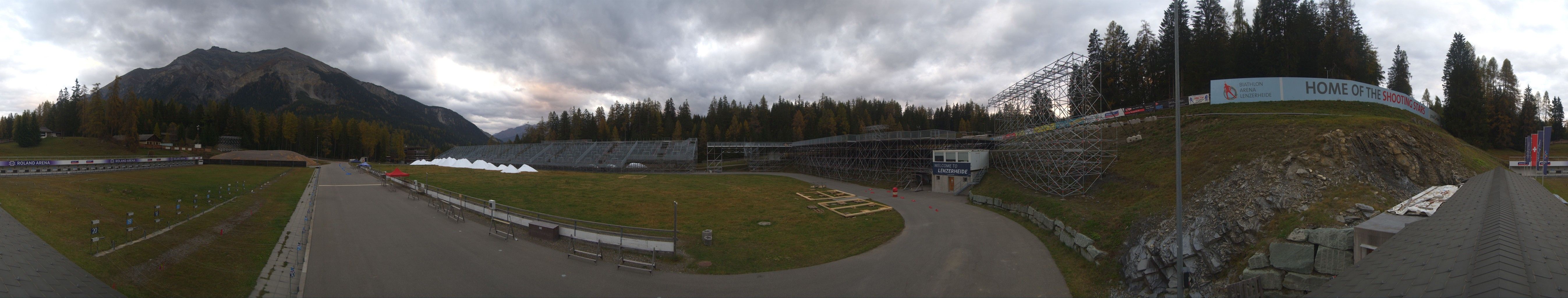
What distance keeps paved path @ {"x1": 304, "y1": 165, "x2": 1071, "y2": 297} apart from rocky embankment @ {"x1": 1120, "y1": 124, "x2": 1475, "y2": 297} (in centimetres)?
221

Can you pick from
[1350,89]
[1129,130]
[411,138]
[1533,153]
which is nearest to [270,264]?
[1129,130]

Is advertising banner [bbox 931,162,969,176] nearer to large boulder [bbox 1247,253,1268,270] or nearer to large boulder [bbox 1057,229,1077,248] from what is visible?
large boulder [bbox 1057,229,1077,248]

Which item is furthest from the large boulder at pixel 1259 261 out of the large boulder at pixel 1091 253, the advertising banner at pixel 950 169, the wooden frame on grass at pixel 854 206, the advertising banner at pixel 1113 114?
the advertising banner at pixel 1113 114

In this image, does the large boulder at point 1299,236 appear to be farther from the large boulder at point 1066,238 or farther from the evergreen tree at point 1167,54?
the evergreen tree at point 1167,54

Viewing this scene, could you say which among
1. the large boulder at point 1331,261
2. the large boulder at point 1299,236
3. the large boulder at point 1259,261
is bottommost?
the large boulder at point 1259,261

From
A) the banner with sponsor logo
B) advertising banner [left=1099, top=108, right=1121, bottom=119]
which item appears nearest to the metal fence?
advertising banner [left=1099, top=108, right=1121, bottom=119]

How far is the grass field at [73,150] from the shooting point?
120 ft

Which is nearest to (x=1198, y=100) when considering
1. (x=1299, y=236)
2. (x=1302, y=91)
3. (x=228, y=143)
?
(x=1302, y=91)

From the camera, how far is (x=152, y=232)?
11.7 meters

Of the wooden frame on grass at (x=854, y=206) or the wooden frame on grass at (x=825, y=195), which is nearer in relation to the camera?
the wooden frame on grass at (x=854, y=206)

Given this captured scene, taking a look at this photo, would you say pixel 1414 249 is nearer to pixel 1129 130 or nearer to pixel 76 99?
pixel 1129 130

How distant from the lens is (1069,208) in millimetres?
17156

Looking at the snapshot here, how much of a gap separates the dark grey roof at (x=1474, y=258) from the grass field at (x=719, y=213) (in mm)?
9490

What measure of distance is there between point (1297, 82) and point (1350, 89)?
2.62m
